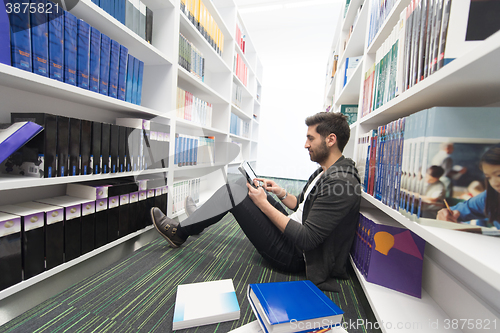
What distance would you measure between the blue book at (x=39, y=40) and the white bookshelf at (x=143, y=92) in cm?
5

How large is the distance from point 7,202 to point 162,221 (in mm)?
707

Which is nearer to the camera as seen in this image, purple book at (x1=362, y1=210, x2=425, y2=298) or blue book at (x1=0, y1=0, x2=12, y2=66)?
blue book at (x1=0, y1=0, x2=12, y2=66)

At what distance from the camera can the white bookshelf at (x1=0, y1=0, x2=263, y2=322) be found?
0.89 metres

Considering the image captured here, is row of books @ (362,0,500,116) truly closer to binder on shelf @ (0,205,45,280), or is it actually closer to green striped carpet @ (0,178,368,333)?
green striped carpet @ (0,178,368,333)

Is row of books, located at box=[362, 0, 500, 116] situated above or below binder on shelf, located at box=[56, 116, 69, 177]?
above

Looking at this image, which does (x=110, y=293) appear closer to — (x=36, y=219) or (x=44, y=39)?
(x=36, y=219)

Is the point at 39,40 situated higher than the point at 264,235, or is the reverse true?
the point at 39,40

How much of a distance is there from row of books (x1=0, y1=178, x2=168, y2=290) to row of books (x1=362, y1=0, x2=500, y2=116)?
145 cm

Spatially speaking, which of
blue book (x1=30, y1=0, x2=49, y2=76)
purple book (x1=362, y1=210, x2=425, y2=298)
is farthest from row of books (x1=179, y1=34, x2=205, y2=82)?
purple book (x1=362, y1=210, x2=425, y2=298)

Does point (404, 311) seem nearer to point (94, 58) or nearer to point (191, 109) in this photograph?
point (94, 58)

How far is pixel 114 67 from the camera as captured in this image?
114 cm

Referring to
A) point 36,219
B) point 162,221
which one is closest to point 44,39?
point 36,219

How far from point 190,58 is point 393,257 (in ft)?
6.37

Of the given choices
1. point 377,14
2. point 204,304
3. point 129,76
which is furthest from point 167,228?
point 377,14
